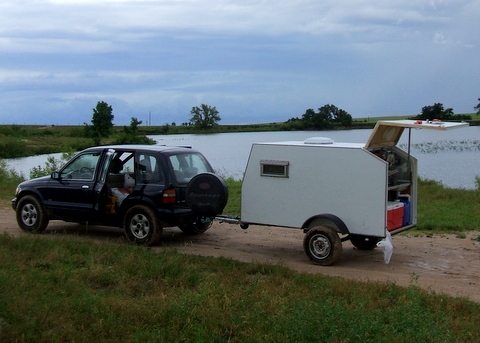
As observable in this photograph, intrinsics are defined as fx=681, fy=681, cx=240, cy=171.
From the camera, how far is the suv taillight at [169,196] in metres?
A: 11.7

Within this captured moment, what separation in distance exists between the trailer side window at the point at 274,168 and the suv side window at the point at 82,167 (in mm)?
3410

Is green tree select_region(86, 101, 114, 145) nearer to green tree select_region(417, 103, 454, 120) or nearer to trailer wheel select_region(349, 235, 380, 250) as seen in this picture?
green tree select_region(417, 103, 454, 120)

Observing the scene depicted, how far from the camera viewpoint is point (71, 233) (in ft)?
44.3

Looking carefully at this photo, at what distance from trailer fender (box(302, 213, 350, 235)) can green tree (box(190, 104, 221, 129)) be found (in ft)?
77.8

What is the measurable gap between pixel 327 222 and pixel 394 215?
1092 millimetres

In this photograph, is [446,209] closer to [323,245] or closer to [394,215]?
[394,215]

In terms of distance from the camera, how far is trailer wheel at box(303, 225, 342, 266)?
10461mm

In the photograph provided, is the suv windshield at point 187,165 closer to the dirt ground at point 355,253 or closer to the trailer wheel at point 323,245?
the dirt ground at point 355,253

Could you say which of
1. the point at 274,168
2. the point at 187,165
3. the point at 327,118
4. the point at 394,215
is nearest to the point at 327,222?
the point at 394,215

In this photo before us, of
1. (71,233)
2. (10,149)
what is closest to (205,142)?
(71,233)

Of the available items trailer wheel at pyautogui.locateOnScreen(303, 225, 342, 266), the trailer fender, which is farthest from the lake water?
trailer wheel at pyautogui.locateOnScreen(303, 225, 342, 266)

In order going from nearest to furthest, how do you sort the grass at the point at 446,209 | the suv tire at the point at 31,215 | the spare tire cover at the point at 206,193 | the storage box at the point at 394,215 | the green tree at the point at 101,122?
the storage box at the point at 394,215 < the spare tire cover at the point at 206,193 < the suv tire at the point at 31,215 < the grass at the point at 446,209 < the green tree at the point at 101,122

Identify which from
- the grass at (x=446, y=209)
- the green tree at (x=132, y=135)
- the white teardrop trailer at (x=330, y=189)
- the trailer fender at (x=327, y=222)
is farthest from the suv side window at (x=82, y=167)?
the green tree at (x=132, y=135)

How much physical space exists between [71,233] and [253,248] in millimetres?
3800
